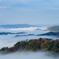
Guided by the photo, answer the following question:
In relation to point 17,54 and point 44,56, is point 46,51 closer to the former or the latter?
point 44,56

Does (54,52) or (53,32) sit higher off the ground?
(53,32)

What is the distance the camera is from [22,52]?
268 cm

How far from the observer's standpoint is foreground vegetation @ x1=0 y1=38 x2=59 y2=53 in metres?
2.66

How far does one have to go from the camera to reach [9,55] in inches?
105

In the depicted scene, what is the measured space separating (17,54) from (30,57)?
1.03 feet

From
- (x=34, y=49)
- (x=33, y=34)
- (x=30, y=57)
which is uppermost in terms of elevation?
(x=33, y=34)

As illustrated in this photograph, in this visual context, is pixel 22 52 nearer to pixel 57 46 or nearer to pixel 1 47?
pixel 1 47

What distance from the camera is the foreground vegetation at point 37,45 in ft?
8.71

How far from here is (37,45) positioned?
8.77 feet

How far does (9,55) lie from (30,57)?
1.60 feet

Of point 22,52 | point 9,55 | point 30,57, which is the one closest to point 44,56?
point 30,57

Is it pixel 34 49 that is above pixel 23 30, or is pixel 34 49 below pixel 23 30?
below

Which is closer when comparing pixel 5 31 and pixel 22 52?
pixel 22 52

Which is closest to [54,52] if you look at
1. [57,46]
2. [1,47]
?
[57,46]
